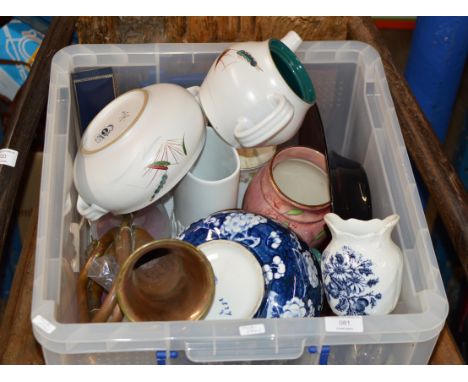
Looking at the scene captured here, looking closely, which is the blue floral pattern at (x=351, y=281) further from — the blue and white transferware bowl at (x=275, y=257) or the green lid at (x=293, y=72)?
the green lid at (x=293, y=72)

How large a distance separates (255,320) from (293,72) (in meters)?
0.34

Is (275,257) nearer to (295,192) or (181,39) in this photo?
(295,192)

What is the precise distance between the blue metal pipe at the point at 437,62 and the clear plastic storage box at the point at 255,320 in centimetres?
37

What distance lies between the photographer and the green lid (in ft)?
2.96

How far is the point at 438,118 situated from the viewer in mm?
1496

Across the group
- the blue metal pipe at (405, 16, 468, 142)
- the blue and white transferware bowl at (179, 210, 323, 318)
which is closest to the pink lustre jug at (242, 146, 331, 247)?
the blue and white transferware bowl at (179, 210, 323, 318)

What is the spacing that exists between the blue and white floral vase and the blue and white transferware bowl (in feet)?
0.14

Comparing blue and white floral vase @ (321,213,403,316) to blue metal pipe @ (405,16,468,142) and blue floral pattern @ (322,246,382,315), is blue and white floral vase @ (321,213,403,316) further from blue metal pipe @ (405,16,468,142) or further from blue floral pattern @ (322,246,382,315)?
blue metal pipe @ (405,16,468,142)

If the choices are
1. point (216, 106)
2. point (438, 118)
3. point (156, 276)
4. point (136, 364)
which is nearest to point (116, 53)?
point (216, 106)

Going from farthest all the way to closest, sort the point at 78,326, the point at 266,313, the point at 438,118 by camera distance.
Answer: the point at 438,118 < the point at 266,313 < the point at 78,326

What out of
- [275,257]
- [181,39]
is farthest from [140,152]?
[181,39]

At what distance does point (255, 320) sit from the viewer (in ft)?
2.45

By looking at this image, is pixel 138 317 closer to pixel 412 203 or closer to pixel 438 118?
pixel 412 203

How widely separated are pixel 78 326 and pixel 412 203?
433 millimetres
